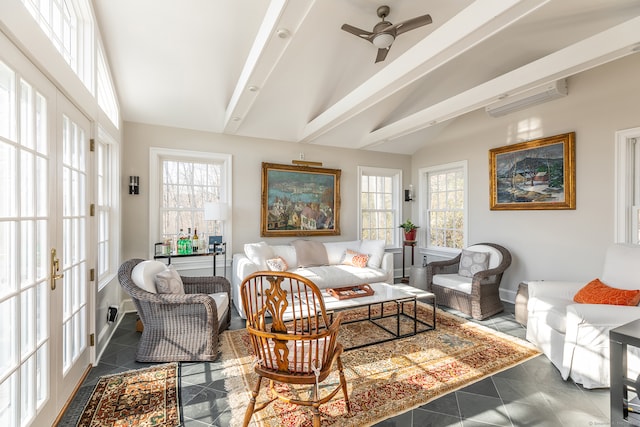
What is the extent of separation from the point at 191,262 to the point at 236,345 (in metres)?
1.86

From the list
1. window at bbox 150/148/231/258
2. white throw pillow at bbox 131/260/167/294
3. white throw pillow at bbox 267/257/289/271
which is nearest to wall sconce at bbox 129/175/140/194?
window at bbox 150/148/231/258

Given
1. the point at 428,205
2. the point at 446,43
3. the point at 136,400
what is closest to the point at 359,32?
the point at 446,43

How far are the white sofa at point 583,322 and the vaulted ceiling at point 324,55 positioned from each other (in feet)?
6.08

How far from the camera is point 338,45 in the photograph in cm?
353

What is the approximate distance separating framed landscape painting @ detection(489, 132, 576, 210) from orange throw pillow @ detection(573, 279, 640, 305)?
4.93ft

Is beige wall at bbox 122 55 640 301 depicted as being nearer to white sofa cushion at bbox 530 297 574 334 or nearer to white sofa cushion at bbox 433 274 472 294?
white sofa cushion at bbox 433 274 472 294

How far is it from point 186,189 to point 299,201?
1787 millimetres

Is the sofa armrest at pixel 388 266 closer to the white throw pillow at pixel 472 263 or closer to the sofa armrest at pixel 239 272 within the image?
the white throw pillow at pixel 472 263

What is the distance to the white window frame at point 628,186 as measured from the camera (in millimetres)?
3371

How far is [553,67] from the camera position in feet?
8.88

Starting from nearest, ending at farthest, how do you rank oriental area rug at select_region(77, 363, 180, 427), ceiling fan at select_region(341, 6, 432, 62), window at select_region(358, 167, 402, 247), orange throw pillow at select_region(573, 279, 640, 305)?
oriental area rug at select_region(77, 363, 180, 427) → orange throw pillow at select_region(573, 279, 640, 305) → ceiling fan at select_region(341, 6, 432, 62) → window at select_region(358, 167, 402, 247)

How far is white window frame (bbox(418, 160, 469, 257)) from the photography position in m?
5.18

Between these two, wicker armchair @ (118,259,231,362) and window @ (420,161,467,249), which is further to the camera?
window @ (420,161,467,249)

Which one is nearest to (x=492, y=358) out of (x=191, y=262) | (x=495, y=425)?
(x=495, y=425)
